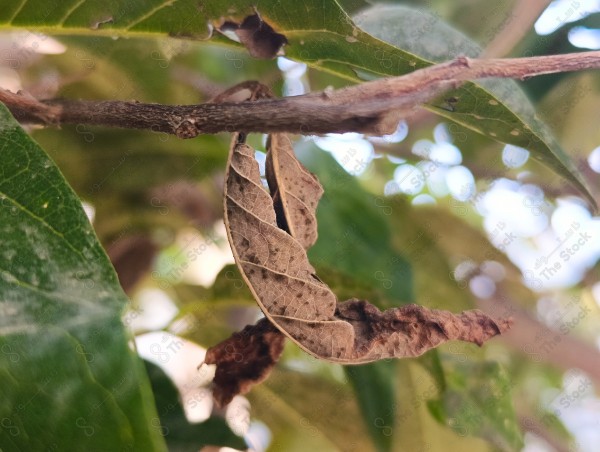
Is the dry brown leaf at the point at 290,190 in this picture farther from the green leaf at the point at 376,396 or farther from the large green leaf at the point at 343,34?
the green leaf at the point at 376,396

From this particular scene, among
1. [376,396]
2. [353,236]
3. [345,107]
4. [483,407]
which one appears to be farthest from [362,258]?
[345,107]

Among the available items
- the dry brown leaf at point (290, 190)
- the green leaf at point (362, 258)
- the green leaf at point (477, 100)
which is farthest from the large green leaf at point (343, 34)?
the green leaf at point (362, 258)

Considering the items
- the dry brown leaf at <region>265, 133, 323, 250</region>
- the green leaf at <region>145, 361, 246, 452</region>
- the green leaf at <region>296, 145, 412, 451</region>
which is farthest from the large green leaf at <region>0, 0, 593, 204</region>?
the green leaf at <region>145, 361, 246, 452</region>

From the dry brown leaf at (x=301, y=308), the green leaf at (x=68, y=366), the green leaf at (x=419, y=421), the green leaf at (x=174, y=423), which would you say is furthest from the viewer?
the green leaf at (x=419, y=421)

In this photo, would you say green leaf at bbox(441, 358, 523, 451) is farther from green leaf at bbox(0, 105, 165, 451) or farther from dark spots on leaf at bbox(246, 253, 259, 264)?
green leaf at bbox(0, 105, 165, 451)

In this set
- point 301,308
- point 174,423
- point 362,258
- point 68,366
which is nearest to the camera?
point 68,366

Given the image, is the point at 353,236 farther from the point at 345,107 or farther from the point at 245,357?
the point at 345,107
